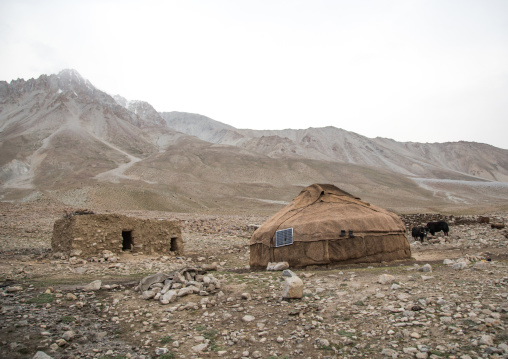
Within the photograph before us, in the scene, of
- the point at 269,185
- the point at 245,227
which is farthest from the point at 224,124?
the point at 245,227

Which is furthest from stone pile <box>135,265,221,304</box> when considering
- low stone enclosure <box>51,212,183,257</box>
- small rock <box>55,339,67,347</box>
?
low stone enclosure <box>51,212,183,257</box>

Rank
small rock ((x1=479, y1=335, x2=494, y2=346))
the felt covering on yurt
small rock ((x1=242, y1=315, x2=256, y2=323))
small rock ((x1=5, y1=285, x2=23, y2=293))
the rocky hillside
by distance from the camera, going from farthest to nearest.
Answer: the rocky hillside, the felt covering on yurt, small rock ((x1=5, y1=285, x2=23, y2=293)), small rock ((x1=242, y1=315, x2=256, y2=323)), small rock ((x1=479, y1=335, x2=494, y2=346))

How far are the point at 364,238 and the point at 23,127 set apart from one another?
4284 inches

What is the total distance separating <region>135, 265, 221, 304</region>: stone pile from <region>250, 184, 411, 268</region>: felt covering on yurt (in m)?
3.10

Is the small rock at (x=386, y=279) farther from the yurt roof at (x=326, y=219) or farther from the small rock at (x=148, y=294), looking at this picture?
the small rock at (x=148, y=294)

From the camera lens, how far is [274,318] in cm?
499

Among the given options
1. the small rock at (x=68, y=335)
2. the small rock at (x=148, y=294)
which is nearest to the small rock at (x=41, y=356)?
the small rock at (x=68, y=335)

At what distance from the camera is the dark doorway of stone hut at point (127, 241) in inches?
486

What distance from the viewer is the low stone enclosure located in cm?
1079

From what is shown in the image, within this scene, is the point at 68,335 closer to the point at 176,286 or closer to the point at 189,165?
the point at 176,286

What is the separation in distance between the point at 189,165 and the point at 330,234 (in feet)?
242

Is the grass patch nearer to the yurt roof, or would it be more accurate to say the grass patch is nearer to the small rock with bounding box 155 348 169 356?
the small rock with bounding box 155 348 169 356

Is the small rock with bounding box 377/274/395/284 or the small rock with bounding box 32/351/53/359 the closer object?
the small rock with bounding box 32/351/53/359

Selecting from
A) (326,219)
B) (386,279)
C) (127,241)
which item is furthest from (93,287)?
(127,241)
